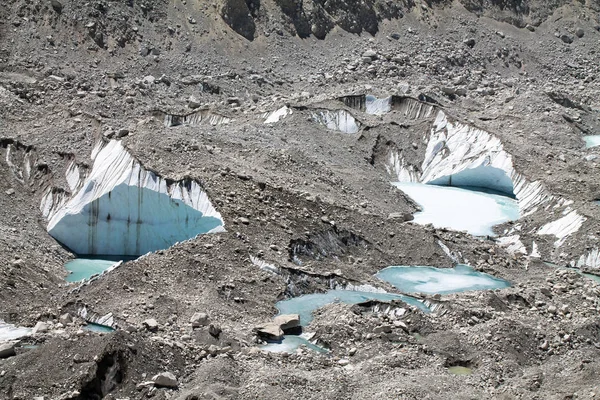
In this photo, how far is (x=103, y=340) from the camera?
22797 millimetres

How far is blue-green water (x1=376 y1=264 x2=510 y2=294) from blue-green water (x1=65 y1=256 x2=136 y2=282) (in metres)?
7.39

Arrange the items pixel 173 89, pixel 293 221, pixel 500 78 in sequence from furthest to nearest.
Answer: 1. pixel 500 78
2. pixel 173 89
3. pixel 293 221

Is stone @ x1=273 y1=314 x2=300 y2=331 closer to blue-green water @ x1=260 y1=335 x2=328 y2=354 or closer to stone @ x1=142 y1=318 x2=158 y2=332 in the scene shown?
blue-green water @ x1=260 y1=335 x2=328 y2=354

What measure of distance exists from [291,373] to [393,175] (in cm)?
2231

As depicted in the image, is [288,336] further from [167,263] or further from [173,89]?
[173,89]

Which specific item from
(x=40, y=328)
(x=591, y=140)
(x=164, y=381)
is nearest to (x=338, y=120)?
(x=591, y=140)

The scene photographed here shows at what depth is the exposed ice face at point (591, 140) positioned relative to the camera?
165ft

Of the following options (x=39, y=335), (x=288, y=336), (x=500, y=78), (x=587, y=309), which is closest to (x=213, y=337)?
(x=288, y=336)

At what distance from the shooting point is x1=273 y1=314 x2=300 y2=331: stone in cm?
2688

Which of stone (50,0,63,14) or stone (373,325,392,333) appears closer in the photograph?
stone (373,325,392,333)

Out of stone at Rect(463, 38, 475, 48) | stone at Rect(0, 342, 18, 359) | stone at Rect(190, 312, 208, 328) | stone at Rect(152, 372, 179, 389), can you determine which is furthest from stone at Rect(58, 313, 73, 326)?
stone at Rect(463, 38, 475, 48)

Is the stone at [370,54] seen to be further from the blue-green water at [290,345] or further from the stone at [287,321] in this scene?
the blue-green water at [290,345]

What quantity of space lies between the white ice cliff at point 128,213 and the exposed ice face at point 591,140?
23.3m

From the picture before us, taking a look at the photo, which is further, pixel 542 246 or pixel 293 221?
pixel 542 246
